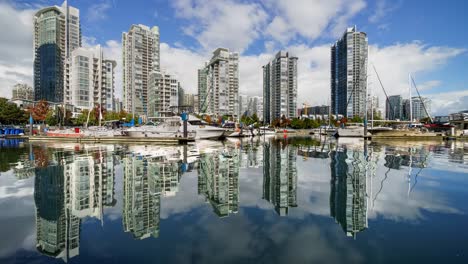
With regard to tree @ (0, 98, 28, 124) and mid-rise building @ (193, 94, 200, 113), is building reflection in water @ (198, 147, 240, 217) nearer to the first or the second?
tree @ (0, 98, 28, 124)

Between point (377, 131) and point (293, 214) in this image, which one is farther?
point (377, 131)

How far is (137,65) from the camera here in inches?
5374

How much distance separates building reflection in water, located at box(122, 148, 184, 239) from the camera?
6.27 m

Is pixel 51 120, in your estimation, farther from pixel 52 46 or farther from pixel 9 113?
pixel 52 46

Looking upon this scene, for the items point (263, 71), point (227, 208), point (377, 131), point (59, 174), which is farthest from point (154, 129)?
point (263, 71)

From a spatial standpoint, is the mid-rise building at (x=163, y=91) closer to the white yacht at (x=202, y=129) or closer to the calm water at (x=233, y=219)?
the white yacht at (x=202, y=129)

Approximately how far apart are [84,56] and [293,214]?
11533cm

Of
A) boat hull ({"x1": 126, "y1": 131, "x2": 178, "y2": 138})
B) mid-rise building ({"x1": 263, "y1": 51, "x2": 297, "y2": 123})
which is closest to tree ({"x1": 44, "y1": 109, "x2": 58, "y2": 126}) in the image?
boat hull ({"x1": 126, "y1": 131, "x2": 178, "y2": 138})

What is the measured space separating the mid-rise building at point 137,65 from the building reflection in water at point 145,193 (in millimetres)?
125430

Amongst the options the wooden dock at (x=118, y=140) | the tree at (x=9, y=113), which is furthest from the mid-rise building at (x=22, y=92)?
the wooden dock at (x=118, y=140)

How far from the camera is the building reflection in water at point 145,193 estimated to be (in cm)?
627

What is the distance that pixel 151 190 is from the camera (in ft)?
31.6

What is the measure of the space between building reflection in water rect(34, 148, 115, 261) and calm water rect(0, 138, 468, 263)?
0.11 feet

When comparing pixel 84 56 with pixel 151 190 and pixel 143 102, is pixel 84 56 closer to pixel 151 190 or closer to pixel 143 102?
pixel 143 102
